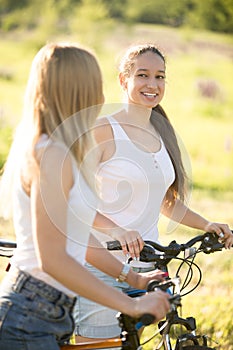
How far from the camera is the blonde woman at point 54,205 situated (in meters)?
2.32

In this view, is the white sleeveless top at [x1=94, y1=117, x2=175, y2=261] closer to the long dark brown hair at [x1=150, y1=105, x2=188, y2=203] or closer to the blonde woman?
the long dark brown hair at [x1=150, y1=105, x2=188, y2=203]

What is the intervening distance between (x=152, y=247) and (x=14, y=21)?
21046 millimetres

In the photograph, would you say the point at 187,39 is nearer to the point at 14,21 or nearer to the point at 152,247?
the point at 14,21

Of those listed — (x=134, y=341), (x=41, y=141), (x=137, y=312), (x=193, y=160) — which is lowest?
(x=193, y=160)

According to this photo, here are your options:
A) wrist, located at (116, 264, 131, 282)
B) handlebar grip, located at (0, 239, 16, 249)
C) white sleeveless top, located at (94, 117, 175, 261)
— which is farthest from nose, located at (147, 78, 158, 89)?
wrist, located at (116, 264, 131, 282)

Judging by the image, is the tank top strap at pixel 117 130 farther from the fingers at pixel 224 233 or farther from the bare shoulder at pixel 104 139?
the fingers at pixel 224 233

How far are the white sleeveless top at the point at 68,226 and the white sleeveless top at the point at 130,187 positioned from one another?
85 cm

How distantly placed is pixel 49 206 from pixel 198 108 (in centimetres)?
1819

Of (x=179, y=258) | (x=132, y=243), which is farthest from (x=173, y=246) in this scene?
(x=132, y=243)

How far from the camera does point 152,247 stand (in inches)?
123

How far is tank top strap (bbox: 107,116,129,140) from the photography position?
3.39 metres

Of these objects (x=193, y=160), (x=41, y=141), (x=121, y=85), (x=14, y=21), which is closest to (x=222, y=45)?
(x=14, y=21)

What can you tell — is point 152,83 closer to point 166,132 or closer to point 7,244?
point 166,132

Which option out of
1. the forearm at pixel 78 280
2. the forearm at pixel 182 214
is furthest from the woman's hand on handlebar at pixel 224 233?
the forearm at pixel 78 280
